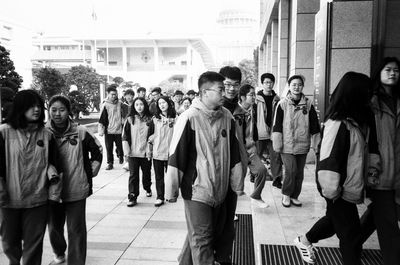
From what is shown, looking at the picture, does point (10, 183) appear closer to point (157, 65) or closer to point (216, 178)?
point (216, 178)

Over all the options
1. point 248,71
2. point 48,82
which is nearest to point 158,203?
point 48,82

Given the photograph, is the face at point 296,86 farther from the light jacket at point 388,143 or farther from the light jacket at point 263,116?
A: the light jacket at point 388,143

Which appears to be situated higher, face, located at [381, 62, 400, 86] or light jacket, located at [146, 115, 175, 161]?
face, located at [381, 62, 400, 86]

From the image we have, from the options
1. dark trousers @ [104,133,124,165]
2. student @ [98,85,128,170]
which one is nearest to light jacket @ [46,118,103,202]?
dark trousers @ [104,133,124,165]

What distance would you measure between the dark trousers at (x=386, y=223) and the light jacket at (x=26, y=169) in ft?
9.35

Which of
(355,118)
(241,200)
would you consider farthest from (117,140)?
(355,118)

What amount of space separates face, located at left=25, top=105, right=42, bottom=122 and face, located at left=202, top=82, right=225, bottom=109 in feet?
5.07

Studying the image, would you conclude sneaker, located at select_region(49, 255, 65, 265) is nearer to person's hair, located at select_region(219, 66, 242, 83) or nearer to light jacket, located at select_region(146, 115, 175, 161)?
person's hair, located at select_region(219, 66, 242, 83)

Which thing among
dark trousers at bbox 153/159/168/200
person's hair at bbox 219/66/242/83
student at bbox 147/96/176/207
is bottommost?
dark trousers at bbox 153/159/168/200

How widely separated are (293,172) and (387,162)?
242 centimetres

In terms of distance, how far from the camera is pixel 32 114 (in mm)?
3607

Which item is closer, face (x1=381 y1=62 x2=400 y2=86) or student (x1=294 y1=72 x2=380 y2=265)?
student (x1=294 y1=72 x2=380 y2=265)

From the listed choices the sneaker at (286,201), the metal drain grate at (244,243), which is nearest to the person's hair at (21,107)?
the metal drain grate at (244,243)

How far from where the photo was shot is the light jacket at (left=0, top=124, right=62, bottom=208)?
11.6ft
